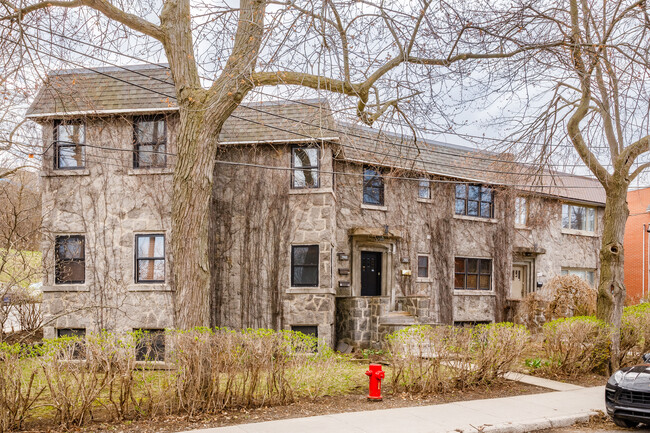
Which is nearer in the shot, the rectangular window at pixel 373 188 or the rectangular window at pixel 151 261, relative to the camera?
the rectangular window at pixel 151 261

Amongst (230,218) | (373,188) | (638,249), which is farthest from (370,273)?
(638,249)

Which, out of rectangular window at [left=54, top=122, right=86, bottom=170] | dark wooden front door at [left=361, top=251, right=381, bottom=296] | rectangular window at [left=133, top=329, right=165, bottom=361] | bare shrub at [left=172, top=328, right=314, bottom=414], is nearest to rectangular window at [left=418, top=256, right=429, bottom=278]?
dark wooden front door at [left=361, top=251, right=381, bottom=296]

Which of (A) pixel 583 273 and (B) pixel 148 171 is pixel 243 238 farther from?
(A) pixel 583 273

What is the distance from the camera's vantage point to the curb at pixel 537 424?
7.68 meters

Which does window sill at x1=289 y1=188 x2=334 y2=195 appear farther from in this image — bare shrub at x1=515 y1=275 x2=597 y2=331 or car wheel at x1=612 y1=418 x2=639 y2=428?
car wheel at x1=612 y1=418 x2=639 y2=428

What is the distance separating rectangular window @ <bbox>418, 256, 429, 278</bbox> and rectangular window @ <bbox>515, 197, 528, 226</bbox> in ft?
17.0

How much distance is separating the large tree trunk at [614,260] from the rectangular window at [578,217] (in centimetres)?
1319

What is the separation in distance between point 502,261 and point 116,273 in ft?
50.1

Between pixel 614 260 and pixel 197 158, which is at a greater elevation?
pixel 197 158

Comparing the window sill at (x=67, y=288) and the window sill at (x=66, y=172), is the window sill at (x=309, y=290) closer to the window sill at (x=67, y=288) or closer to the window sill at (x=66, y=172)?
the window sill at (x=67, y=288)

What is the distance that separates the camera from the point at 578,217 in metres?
26.0

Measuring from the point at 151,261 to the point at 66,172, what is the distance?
12.1 feet

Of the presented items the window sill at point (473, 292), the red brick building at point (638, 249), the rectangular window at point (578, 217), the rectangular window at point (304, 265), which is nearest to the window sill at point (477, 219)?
the window sill at point (473, 292)

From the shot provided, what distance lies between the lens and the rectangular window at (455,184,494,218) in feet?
73.3
